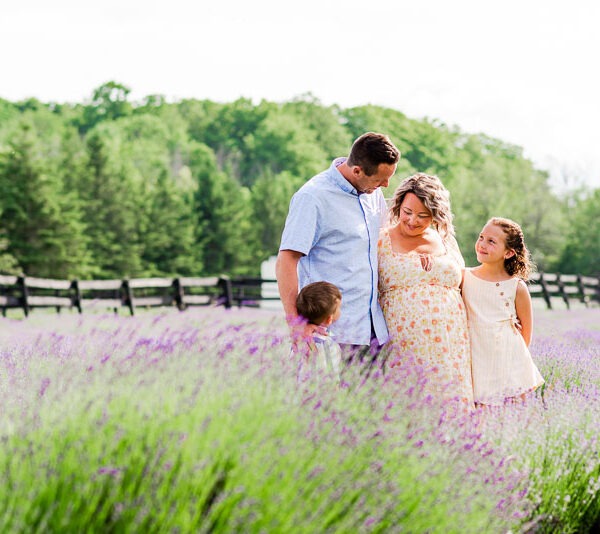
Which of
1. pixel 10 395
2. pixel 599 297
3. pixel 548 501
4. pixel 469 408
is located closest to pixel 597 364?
pixel 469 408

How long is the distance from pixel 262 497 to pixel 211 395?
48cm

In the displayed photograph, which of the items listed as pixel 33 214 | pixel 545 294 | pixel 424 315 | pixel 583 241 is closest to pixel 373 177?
pixel 424 315

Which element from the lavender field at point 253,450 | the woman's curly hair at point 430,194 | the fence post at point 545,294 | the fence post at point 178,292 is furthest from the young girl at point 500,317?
the fence post at point 545,294

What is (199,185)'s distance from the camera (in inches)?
2258

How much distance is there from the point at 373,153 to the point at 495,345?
1496 mm

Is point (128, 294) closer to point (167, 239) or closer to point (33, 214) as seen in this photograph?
point (33, 214)

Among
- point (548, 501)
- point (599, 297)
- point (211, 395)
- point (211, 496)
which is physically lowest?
point (599, 297)

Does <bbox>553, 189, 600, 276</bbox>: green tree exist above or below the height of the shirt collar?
below

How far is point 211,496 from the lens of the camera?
2660 mm

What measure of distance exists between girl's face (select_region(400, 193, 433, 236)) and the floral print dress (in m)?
0.16

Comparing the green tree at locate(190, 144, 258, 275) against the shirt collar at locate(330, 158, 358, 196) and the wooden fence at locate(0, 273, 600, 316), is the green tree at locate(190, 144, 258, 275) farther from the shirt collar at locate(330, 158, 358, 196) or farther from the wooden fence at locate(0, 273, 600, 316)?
the shirt collar at locate(330, 158, 358, 196)

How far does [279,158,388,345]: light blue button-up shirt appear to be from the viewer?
14.8ft

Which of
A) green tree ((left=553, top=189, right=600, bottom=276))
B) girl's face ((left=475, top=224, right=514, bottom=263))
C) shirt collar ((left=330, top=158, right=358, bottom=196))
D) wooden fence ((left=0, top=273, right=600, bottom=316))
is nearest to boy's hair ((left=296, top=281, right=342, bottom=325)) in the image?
shirt collar ((left=330, top=158, right=358, bottom=196))

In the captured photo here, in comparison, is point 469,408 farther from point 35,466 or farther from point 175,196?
point 175,196
